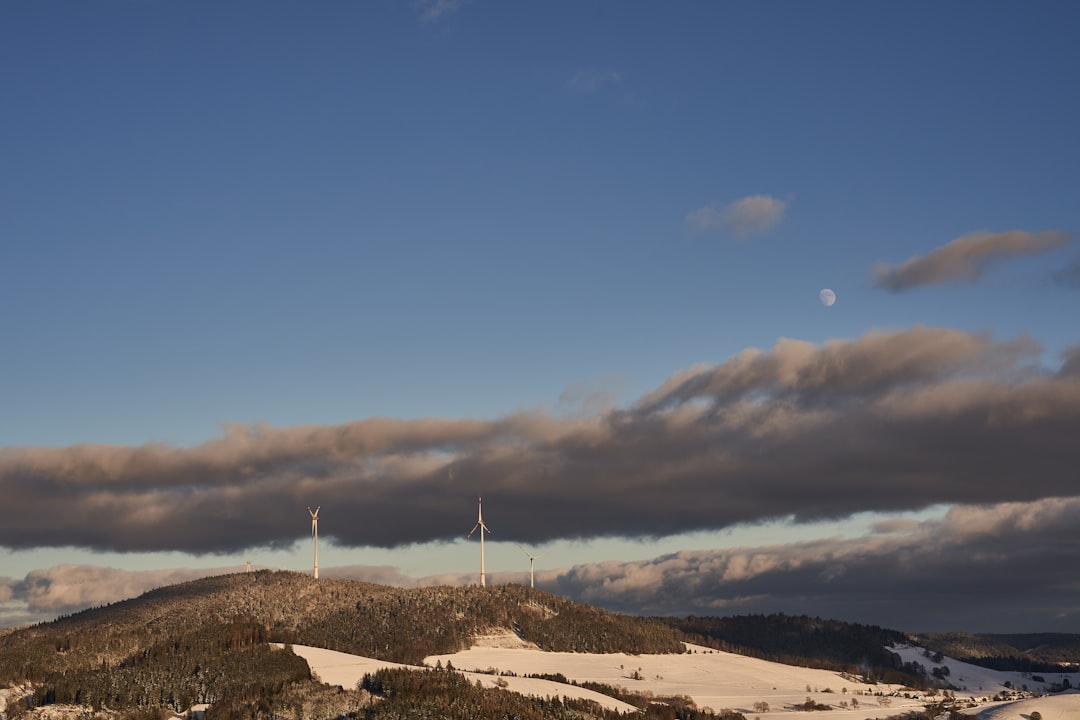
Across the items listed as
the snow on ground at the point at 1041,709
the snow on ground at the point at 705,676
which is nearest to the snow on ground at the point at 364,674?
the snow on ground at the point at 705,676

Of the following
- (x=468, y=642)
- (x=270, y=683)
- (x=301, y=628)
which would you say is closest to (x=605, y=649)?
(x=468, y=642)

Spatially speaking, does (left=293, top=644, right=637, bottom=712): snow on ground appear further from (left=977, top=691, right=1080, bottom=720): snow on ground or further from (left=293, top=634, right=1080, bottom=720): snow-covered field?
(left=977, top=691, right=1080, bottom=720): snow on ground

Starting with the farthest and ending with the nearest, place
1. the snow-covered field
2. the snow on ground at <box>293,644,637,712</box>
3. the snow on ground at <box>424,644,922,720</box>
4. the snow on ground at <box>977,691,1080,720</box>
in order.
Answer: the snow on ground at <box>424,644,922,720</box>, the snow-covered field, the snow on ground at <box>977,691,1080,720</box>, the snow on ground at <box>293,644,637,712</box>

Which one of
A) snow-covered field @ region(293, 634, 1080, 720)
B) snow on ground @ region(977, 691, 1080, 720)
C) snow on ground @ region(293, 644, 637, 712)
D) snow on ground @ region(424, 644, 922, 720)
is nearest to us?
snow on ground @ region(293, 644, 637, 712)

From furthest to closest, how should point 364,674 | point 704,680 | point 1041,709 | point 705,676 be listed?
point 705,676 < point 704,680 < point 1041,709 < point 364,674

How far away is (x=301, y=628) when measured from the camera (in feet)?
601

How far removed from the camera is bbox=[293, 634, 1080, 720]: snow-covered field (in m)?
98.6

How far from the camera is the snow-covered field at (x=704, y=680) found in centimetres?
9856

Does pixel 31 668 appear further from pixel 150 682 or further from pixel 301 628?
pixel 301 628

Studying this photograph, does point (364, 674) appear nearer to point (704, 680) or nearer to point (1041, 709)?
point (1041, 709)

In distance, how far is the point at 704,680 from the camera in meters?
158

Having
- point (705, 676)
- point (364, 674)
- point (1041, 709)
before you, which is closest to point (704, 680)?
point (705, 676)

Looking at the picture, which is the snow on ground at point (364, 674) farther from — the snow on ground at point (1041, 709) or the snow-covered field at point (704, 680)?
the snow on ground at point (1041, 709)

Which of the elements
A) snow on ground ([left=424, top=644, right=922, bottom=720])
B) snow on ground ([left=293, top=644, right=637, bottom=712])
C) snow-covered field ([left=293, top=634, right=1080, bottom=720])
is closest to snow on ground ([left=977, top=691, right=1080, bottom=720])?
snow-covered field ([left=293, top=634, right=1080, bottom=720])
